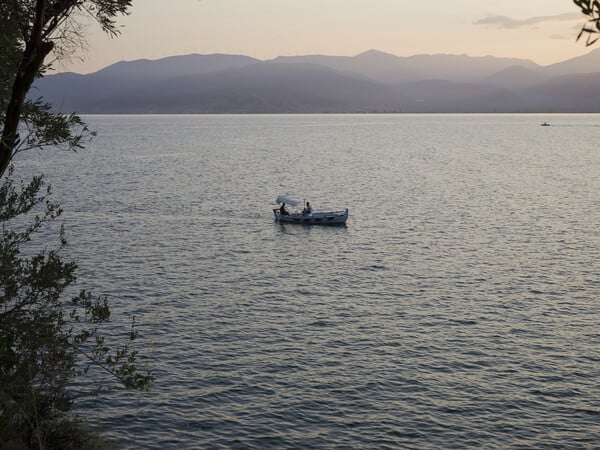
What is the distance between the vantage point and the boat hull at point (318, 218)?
76.1 metres

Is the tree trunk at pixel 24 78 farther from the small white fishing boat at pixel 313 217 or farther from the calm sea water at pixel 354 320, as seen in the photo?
the small white fishing boat at pixel 313 217

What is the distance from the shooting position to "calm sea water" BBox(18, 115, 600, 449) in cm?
2847

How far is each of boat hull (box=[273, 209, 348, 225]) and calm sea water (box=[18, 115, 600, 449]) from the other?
1.39 m

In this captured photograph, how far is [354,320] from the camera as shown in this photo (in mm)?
42031

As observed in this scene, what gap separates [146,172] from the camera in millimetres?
138750

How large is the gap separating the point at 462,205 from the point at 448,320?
5636 centimetres

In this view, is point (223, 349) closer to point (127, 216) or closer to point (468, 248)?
point (468, 248)

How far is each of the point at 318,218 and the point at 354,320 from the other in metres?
35.7

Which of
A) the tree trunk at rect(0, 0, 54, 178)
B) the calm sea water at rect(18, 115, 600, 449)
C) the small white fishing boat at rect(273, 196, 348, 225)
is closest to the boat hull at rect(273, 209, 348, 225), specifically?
the small white fishing boat at rect(273, 196, 348, 225)

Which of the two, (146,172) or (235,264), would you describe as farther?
(146,172)

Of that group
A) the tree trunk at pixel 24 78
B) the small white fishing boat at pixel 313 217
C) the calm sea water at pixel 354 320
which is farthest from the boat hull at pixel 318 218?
the tree trunk at pixel 24 78

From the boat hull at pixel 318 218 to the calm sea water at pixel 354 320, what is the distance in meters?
1.39

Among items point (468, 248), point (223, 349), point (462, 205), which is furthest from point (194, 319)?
point (462, 205)

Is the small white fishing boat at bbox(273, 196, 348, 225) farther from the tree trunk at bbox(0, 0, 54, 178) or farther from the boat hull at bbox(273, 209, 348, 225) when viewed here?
the tree trunk at bbox(0, 0, 54, 178)
